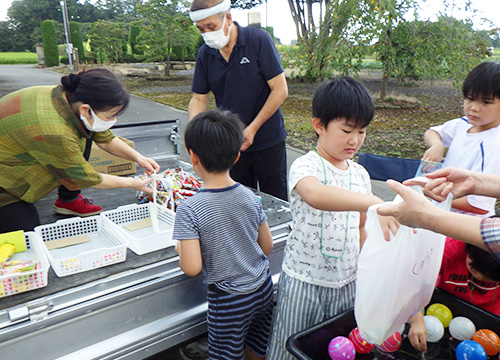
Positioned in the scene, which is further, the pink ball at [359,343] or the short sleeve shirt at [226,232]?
the short sleeve shirt at [226,232]

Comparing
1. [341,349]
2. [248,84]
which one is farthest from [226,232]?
[248,84]

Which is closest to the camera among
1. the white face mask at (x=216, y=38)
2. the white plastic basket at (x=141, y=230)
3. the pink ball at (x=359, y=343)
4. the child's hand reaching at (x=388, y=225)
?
the child's hand reaching at (x=388, y=225)

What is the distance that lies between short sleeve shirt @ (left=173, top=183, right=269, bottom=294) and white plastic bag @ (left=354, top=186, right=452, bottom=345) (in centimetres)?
49

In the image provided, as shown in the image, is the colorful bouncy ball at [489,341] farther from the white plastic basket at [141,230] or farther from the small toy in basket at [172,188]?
the small toy in basket at [172,188]

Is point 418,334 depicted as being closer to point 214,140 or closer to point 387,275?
point 387,275

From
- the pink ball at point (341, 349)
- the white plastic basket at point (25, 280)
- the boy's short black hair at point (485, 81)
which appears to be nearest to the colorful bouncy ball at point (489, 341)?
the pink ball at point (341, 349)

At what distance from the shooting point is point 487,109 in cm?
188

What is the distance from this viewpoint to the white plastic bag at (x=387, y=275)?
113 centimetres

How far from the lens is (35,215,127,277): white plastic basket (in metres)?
1.55

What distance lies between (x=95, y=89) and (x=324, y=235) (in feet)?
4.34

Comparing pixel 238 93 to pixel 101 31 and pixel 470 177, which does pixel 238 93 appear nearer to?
pixel 470 177

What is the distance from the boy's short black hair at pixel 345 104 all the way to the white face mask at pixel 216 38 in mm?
1256

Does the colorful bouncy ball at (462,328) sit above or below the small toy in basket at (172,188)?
below

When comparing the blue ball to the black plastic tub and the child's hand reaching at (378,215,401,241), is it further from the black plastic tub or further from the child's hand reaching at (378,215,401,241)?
the child's hand reaching at (378,215,401,241)
